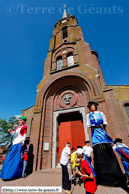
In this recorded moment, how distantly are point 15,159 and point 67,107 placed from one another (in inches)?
202

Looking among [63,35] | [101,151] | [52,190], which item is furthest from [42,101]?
[63,35]

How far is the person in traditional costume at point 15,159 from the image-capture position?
4.14 m

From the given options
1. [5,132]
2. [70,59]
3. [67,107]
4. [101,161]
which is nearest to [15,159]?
[101,161]

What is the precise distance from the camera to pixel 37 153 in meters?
6.39

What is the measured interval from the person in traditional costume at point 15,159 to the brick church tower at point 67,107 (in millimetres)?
1959

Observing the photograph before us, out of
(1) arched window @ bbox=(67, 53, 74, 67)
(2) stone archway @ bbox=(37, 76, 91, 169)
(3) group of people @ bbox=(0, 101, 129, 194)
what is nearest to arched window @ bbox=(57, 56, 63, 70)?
(1) arched window @ bbox=(67, 53, 74, 67)

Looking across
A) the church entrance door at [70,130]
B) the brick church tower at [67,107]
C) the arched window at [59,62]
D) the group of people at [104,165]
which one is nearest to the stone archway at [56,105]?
the brick church tower at [67,107]

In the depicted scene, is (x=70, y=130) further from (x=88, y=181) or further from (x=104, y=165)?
(x=88, y=181)

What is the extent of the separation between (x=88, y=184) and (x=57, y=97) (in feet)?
25.3

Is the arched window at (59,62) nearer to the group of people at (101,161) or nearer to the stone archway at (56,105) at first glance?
the stone archway at (56,105)

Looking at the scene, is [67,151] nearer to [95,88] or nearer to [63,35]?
[95,88]

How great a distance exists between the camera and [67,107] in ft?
27.0

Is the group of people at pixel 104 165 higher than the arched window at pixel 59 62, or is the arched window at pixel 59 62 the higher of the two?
the arched window at pixel 59 62

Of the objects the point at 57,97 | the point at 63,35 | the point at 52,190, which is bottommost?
the point at 52,190
